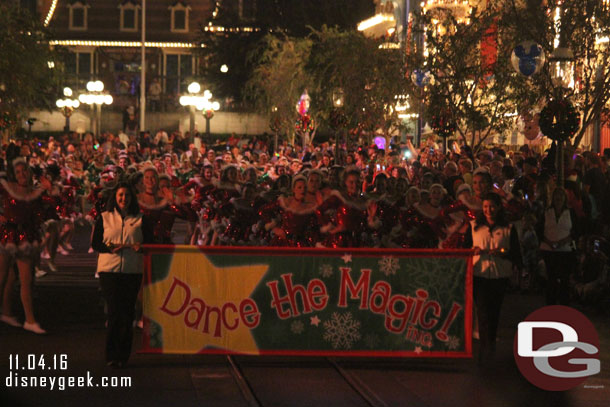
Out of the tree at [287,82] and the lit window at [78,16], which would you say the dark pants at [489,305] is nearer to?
the tree at [287,82]

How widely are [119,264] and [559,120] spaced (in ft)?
28.3

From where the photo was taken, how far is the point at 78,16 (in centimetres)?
8962

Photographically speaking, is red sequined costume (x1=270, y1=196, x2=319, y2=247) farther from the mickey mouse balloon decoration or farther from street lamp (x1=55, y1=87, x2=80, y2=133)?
street lamp (x1=55, y1=87, x2=80, y2=133)

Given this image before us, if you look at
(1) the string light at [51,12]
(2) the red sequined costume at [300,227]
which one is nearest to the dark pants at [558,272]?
(2) the red sequined costume at [300,227]

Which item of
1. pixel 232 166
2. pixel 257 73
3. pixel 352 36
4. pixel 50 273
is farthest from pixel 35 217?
pixel 257 73

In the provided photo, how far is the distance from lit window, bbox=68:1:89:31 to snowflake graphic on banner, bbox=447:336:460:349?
8206 centimetres

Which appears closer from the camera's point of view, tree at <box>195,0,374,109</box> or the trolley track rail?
the trolley track rail

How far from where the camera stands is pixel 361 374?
33.8 ft

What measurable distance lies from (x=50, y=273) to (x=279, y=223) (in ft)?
18.1

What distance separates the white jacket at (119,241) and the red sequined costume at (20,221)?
2.27 metres

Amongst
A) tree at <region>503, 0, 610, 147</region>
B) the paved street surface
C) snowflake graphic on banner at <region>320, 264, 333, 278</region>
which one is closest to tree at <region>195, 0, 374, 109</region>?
tree at <region>503, 0, 610, 147</region>

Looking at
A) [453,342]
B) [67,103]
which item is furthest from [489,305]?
[67,103]

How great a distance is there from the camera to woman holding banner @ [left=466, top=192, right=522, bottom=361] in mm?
10773

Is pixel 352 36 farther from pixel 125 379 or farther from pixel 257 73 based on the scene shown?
pixel 125 379
